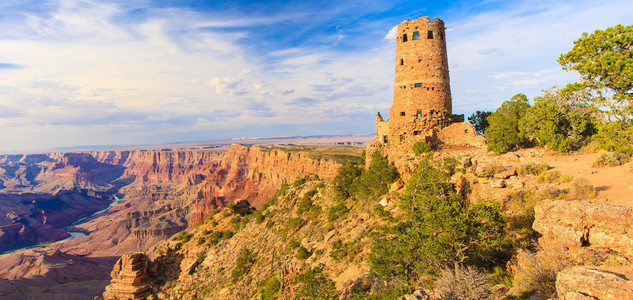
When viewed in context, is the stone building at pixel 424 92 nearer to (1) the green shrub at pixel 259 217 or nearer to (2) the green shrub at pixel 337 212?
(2) the green shrub at pixel 337 212

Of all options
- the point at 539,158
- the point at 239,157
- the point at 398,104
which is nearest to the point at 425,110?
the point at 398,104

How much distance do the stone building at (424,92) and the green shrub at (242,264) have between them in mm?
18375

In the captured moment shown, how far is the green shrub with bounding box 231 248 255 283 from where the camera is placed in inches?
1196

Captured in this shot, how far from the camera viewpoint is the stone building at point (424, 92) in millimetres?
27172

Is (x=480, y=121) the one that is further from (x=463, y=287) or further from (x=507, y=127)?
Result: (x=463, y=287)

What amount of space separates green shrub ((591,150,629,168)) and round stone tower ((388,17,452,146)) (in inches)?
440

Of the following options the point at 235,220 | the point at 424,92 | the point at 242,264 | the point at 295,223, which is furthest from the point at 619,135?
the point at 235,220

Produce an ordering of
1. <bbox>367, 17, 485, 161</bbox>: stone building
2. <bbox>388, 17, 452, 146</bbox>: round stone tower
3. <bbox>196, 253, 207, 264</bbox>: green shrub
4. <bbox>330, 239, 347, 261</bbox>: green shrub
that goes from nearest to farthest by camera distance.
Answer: <bbox>330, 239, 347, 261</bbox>: green shrub, <bbox>367, 17, 485, 161</bbox>: stone building, <bbox>388, 17, 452, 146</bbox>: round stone tower, <bbox>196, 253, 207, 264</bbox>: green shrub

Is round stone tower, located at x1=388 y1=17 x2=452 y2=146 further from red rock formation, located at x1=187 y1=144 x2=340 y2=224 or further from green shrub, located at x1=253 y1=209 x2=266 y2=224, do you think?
red rock formation, located at x1=187 y1=144 x2=340 y2=224

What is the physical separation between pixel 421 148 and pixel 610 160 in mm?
11593

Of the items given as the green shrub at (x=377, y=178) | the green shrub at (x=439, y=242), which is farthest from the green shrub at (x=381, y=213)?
the green shrub at (x=439, y=242)

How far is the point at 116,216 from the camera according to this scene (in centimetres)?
17100

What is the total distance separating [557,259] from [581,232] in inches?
63.1

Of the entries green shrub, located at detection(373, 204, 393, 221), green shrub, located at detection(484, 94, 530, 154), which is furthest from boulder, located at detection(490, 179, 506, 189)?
green shrub, located at detection(484, 94, 530, 154)
